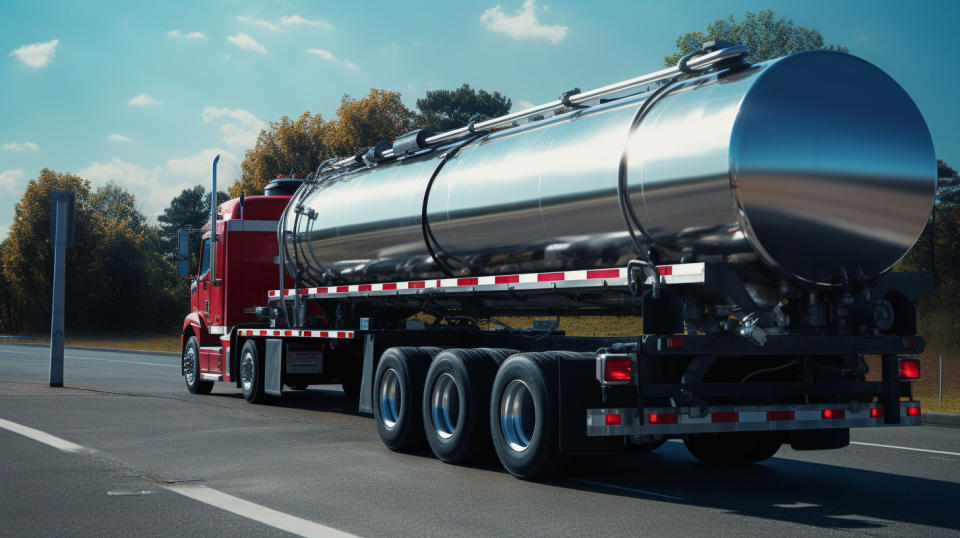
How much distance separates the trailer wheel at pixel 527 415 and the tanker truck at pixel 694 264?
0.06ft

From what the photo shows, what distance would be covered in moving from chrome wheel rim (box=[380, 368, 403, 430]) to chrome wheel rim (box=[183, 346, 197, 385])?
8.06 m

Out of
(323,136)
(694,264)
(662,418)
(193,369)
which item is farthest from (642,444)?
(323,136)

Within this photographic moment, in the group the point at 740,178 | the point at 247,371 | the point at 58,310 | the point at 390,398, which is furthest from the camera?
the point at 58,310

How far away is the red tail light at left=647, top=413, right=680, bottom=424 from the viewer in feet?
25.1

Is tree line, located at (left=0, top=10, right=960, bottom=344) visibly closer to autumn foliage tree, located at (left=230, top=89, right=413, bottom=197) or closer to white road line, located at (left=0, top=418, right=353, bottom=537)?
autumn foliage tree, located at (left=230, top=89, right=413, bottom=197)

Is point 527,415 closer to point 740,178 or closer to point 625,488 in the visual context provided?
point 625,488

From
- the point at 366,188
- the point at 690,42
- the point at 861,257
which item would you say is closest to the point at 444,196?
the point at 366,188

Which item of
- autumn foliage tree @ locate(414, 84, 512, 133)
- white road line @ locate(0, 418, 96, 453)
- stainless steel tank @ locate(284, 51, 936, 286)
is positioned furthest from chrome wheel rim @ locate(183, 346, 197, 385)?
autumn foliage tree @ locate(414, 84, 512, 133)

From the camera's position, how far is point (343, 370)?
1605cm

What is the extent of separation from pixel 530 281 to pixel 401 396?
2005mm

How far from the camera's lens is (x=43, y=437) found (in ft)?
37.0

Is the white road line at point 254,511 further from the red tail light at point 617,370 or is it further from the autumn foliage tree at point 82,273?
the autumn foliage tree at point 82,273

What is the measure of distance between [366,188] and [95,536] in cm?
722

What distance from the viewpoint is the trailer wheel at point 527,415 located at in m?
8.23
